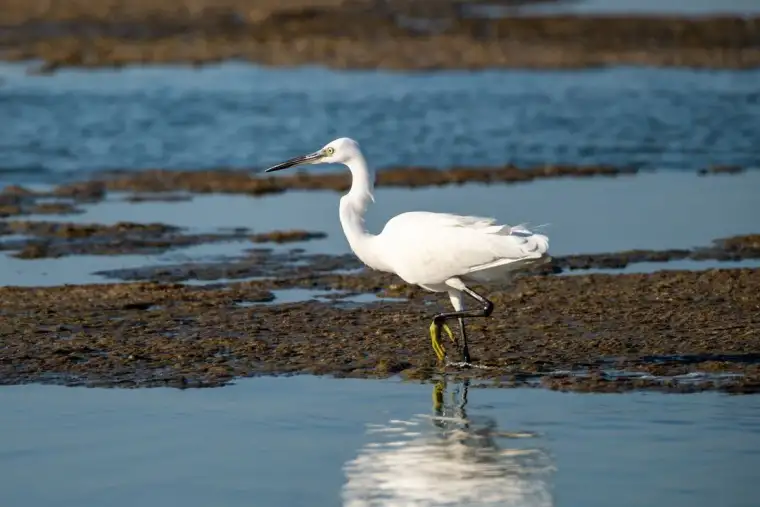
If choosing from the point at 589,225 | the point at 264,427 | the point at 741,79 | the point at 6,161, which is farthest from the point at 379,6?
the point at 264,427

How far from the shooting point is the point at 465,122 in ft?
83.5

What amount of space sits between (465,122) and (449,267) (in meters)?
15.3

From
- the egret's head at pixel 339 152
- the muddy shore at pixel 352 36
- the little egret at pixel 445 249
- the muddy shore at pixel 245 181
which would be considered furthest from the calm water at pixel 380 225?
the egret's head at pixel 339 152

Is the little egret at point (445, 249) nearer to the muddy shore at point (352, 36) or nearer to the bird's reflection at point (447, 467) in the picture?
the bird's reflection at point (447, 467)

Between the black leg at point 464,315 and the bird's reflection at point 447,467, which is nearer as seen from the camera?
the bird's reflection at point 447,467

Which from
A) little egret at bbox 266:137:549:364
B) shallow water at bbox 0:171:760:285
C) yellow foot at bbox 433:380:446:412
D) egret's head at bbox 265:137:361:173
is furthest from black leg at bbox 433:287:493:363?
shallow water at bbox 0:171:760:285

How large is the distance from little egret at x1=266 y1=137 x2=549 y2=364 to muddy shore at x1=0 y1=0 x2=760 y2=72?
863 inches

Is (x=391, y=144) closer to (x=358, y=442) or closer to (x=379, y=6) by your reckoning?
(x=358, y=442)

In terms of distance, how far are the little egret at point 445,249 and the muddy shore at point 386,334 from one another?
18.0 inches

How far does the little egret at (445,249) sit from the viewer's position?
10141 millimetres

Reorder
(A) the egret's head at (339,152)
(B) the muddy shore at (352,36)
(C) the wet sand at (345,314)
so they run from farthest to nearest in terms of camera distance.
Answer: (B) the muddy shore at (352,36)
(A) the egret's head at (339,152)
(C) the wet sand at (345,314)

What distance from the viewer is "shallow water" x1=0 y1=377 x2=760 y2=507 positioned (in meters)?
7.70

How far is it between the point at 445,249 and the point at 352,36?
27398 millimetres

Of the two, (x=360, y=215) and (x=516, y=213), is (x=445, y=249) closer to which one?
(x=360, y=215)
